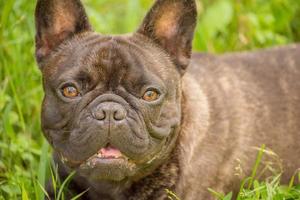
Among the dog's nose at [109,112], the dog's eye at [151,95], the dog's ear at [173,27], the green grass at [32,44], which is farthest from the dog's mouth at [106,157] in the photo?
the dog's ear at [173,27]

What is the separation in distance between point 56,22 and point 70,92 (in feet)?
1.90

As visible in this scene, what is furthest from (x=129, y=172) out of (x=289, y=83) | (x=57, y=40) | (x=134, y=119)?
(x=289, y=83)

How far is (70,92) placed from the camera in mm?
4410

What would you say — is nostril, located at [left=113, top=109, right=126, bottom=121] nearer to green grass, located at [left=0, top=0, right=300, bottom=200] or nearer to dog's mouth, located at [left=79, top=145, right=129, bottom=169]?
dog's mouth, located at [left=79, top=145, right=129, bottom=169]

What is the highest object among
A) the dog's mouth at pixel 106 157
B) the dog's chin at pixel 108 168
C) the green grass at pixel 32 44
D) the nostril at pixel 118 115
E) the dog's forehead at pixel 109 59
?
the dog's forehead at pixel 109 59

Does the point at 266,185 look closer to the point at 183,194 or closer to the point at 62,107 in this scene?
the point at 183,194

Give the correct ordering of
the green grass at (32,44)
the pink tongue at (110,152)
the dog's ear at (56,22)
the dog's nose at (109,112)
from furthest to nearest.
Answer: the green grass at (32,44), the dog's ear at (56,22), the pink tongue at (110,152), the dog's nose at (109,112)

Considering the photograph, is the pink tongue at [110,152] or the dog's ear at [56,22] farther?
the dog's ear at [56,22]

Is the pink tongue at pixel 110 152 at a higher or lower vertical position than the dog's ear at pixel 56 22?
lower

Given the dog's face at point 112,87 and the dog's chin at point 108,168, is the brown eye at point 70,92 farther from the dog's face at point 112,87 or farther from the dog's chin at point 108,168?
the dog's chin at point 108,168

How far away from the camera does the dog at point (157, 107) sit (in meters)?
4.33

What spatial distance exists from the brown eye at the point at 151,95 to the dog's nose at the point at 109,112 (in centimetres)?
21

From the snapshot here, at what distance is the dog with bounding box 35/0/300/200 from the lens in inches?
171

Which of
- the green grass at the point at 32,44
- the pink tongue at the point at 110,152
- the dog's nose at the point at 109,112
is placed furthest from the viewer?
the green grass at the point at 32,44
